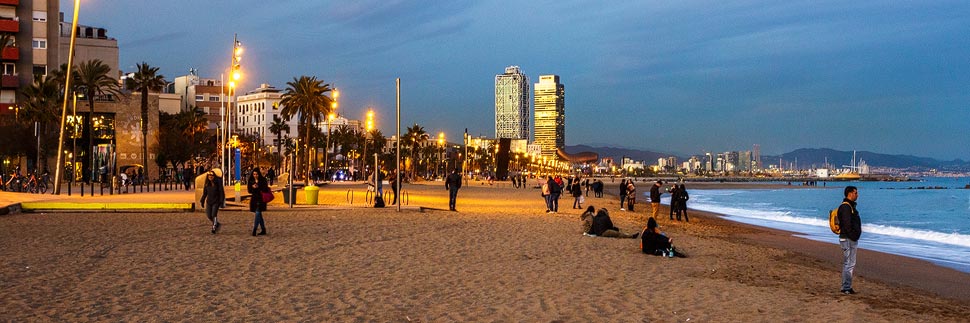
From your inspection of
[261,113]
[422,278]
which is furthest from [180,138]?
[261,113]

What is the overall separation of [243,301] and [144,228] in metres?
11.1

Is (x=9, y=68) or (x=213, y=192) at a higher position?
(x=9, y=68)

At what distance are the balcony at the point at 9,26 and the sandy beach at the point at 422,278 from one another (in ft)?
177

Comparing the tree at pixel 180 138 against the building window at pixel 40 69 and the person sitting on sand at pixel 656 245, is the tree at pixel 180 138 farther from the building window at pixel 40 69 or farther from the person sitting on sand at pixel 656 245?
the person sitting on sand at pixel 656 245

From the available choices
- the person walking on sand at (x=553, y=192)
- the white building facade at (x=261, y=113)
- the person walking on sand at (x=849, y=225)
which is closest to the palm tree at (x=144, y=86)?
the person walking on sand at (x=553, y=192)

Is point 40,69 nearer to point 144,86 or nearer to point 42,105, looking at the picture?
point 144,86

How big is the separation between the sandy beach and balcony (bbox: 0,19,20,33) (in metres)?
53.9

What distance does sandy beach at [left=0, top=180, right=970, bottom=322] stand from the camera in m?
9.30

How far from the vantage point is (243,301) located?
9719 mm

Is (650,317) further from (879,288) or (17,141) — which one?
(17,141)

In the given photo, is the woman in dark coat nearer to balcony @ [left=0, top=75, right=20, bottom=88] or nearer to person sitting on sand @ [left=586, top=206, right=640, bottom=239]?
person sitting on sand @ [left=586, top=206, right=640, bottom=239]

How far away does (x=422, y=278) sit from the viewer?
39.3 feet

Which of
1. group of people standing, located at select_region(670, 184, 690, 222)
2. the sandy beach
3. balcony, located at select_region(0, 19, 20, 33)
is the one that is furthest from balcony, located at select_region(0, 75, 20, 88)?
group of people standing, located at select_region(670, 184, 690, 222)

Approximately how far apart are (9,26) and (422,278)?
6731 centimetres
